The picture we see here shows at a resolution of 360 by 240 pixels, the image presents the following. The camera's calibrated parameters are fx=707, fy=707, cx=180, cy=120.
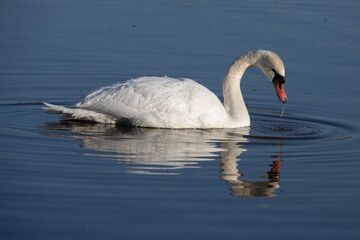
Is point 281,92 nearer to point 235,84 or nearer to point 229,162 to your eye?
point 235,84

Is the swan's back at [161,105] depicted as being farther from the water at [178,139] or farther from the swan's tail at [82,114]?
the water at [178,139]

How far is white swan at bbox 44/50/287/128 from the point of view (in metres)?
11.0

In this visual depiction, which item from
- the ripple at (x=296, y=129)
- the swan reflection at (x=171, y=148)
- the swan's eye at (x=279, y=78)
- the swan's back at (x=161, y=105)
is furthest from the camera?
the swan's eye at (x=279, y=78)

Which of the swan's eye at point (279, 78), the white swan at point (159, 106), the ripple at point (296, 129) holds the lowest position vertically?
the ripple at point (296, 129)

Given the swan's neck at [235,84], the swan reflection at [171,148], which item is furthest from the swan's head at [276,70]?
the swan reflection at [171,148]

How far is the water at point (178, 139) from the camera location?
7.22 meters

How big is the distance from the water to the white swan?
189 mm

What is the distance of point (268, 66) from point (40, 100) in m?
4.17

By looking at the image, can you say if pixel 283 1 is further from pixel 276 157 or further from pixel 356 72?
pixel 276 157

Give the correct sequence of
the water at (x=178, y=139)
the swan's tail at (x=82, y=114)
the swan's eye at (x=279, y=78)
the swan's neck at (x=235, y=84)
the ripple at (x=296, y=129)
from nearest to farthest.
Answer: the water at (x=178, y=139) → the ripple at (x=296, y=129) → the swan's tail at (x=82, y=114) → the swan's eye at (x=279, y=78) → the swan's neck at (x=235, y=84)

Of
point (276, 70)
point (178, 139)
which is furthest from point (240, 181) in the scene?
point (276, 70)

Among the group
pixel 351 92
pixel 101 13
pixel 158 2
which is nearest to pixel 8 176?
pixel 351 92

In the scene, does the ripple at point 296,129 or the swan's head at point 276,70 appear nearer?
the ripple at point 296,129

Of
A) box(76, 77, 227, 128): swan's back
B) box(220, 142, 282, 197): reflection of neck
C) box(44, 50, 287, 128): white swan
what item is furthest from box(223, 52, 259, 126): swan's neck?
box(220, 142, 282, 197): reflection of neck
